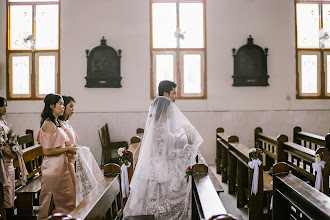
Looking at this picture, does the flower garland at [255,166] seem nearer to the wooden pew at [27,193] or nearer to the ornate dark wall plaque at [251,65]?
the wooden pew at [27,193]

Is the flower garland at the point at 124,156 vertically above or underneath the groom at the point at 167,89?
underneath

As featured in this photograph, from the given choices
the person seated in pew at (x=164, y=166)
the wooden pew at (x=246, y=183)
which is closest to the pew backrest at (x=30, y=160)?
the person seated in pew at (x=164, y=166)

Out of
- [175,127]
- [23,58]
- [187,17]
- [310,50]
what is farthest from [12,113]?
[310,50]

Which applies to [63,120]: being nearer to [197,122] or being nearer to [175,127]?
[175,127]

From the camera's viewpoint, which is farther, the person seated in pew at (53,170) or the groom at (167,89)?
the groom at (167,89)

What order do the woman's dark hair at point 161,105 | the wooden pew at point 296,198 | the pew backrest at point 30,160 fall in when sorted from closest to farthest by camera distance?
the wooden pew at point 296,198 → the woman's dark hair at point 161,105 → the pew backrest at point 30,160

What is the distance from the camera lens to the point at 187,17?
23.2ft

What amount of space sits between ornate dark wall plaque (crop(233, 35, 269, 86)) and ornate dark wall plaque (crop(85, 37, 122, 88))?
2.88 m

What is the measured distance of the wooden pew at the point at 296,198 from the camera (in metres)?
1.70

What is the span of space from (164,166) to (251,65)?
473 cm

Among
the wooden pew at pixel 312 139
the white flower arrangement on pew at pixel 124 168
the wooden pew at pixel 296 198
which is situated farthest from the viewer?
the wooden pew at pixel 312 139

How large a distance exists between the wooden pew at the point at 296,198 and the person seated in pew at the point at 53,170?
6.84 ft

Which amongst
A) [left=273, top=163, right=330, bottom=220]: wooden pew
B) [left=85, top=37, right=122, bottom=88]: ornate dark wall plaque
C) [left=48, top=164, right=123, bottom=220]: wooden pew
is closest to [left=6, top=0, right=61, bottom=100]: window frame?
[left=85, top=37, right=122, bottom=88]: ornate dark wall plaque

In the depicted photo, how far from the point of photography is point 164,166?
3123 millimetres
